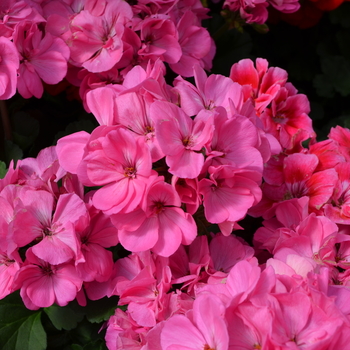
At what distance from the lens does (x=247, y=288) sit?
702 mm

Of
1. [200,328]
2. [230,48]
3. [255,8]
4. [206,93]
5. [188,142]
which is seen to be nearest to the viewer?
[200,328]

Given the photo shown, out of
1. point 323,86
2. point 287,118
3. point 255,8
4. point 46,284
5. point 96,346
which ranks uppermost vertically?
point 255,8

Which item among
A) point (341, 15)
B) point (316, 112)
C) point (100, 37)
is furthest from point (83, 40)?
point (341, 15)

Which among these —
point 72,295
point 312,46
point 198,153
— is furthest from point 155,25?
point 312,46

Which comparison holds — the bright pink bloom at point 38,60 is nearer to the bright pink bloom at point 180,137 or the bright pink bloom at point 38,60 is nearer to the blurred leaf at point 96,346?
the bright pink bloom at point 180,137

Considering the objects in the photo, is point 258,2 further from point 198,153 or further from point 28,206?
point 28,206

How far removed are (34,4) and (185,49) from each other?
1.15 feet

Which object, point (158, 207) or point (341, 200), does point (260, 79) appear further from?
point (158, 207)

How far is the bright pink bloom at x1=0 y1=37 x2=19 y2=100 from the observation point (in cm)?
98

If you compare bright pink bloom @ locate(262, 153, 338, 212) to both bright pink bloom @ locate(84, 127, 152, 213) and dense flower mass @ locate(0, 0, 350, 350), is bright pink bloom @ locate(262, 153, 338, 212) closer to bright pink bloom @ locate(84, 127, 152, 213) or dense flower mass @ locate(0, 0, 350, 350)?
dense flower mass @ locate(0, 0, 350, 350)

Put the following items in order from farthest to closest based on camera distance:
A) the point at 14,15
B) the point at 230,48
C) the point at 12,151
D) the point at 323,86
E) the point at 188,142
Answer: the point at 323,86 < the point at 230,48 < the point at 12,151 < the point at 14,15 < the point at 188,142

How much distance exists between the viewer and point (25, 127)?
124cm

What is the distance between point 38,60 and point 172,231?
0.50 meters

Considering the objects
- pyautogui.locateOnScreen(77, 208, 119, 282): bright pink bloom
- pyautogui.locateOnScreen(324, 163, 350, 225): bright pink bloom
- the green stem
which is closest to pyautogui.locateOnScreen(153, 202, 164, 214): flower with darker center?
pyautogui.locateOnScreen(77, 208, 119, 282): bright pink bloom
